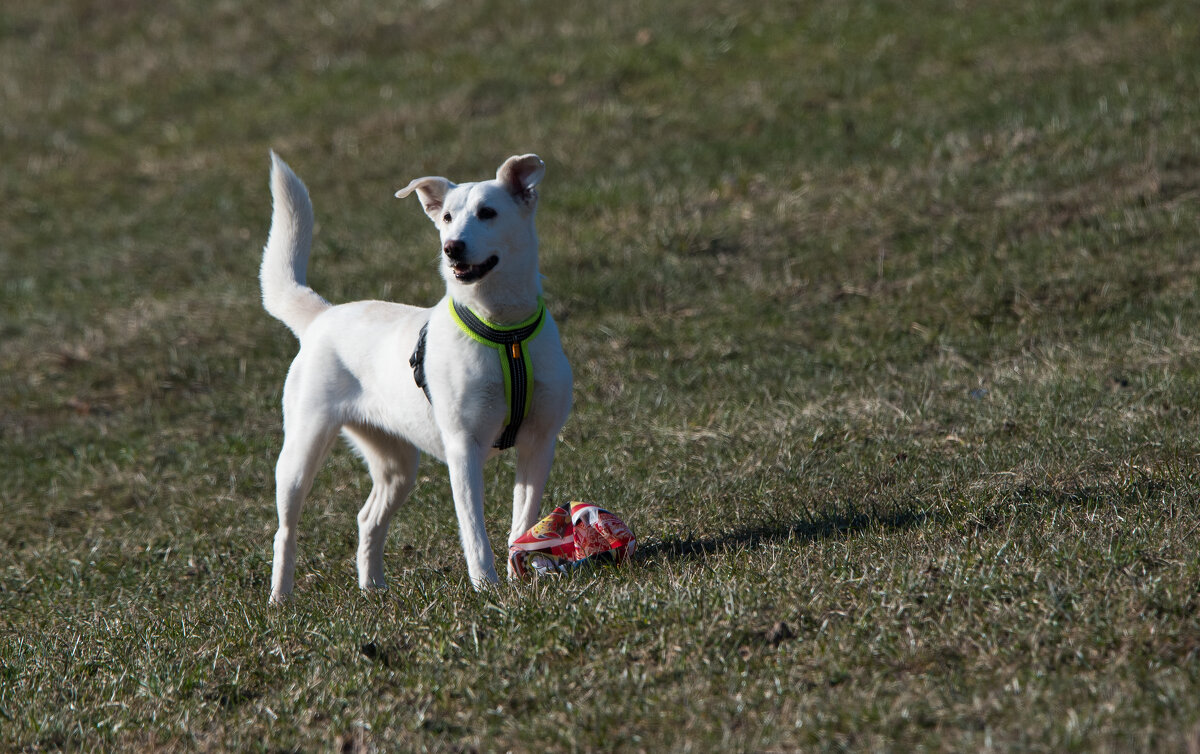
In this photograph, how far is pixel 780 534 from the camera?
17.1 feet

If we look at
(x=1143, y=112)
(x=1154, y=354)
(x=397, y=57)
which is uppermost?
(x=397, y=57)

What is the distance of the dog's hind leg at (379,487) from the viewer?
18.9 feet

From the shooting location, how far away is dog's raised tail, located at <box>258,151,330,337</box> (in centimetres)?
605

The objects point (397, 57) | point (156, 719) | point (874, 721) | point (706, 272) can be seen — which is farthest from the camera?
point (397, 57)

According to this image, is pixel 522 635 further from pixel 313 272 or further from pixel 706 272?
pixel 313 272

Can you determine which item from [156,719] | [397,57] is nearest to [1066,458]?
[156,719]

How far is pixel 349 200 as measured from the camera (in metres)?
12.8

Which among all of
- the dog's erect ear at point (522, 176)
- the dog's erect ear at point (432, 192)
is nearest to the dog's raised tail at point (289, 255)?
the dog's erect ear at point (432, 192)

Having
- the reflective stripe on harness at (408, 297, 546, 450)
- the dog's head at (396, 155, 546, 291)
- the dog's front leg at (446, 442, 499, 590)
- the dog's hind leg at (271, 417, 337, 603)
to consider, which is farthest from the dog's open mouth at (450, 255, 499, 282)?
the dog's hind leg at (271, 417, 337, 603)

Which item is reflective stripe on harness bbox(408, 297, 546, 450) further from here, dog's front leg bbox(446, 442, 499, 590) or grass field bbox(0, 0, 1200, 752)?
grass field bbox(0, 0, 1200, 752)

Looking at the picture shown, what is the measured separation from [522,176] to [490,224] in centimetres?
34

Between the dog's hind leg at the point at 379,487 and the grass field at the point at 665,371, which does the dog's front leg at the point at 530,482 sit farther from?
the dog's hind leg at the point at 379,487

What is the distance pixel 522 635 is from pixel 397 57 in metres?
13.1

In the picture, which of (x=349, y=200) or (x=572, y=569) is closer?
(x=572, y=569)
